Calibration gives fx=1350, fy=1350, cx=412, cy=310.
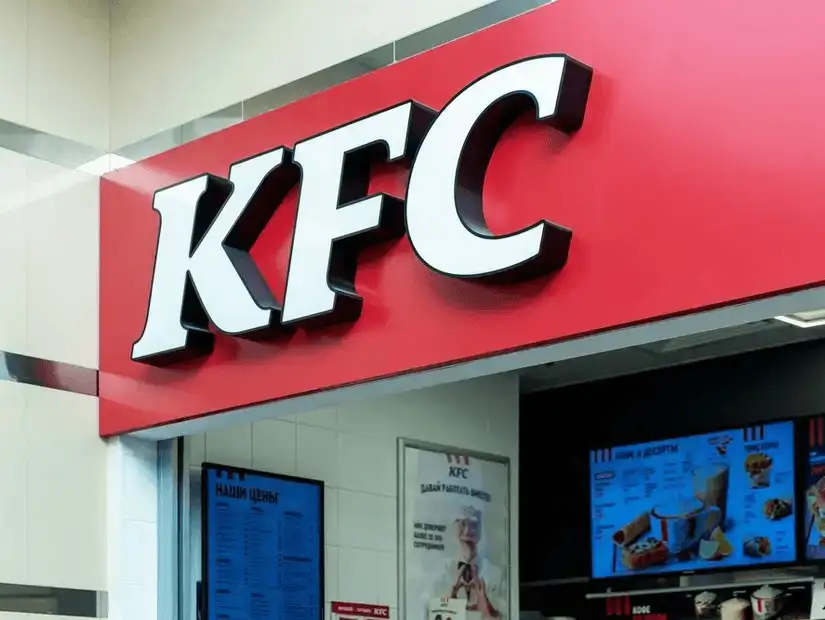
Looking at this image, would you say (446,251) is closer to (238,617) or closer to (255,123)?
(255,123)

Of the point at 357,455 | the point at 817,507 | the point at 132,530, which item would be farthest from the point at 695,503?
the point at 132,530

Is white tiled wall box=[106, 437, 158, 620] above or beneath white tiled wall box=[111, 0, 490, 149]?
beneath

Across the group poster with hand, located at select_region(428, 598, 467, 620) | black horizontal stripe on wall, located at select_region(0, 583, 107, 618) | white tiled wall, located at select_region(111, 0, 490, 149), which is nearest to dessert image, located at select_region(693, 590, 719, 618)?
poster with hand, located at select_region(428, 598, 467, 620)

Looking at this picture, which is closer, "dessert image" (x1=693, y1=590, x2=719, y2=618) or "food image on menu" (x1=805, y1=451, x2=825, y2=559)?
"food image on menu" (x1=805, y1=451, x2=825, y2=559)

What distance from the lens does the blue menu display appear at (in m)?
5.12

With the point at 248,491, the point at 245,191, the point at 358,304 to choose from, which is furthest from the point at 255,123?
the point at 248,491

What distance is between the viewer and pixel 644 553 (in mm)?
6570

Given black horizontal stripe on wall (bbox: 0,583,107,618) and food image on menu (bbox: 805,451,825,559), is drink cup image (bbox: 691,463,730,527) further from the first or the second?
black horizontal stripe on wall (bbox: 0,583,107,618)

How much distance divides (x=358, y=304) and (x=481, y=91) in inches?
27.9

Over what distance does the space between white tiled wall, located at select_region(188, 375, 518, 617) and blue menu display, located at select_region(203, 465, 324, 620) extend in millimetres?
96

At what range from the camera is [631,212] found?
3.21m

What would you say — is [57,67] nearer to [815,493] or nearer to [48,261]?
[48,261]

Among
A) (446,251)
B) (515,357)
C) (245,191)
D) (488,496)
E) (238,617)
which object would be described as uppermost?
(245,191)

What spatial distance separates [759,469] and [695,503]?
1.18 feet
